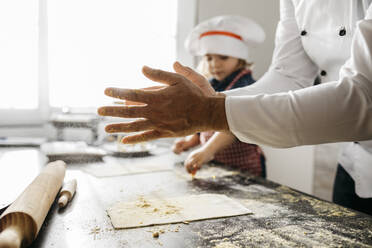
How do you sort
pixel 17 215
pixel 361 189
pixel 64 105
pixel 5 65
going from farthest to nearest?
pixel 64 105 → pixel 5 65 → pixel 361 189 → pixel 17 215

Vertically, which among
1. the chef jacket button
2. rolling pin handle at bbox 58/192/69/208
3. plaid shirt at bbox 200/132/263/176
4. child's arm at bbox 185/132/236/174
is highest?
the chef jacket button

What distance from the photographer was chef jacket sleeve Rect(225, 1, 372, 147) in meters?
0.57

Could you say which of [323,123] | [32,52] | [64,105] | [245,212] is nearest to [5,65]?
A: [32,52]

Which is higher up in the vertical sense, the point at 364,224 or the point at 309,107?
the point at 309,107

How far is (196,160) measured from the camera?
1.14 metres

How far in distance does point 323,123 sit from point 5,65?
1923 mm

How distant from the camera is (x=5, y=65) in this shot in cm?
187

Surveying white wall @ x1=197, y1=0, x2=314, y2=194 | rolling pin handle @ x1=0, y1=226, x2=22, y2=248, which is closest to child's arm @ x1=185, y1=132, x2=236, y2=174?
rolling pin handle @ x1=0, y1=226, x2=22, y2=248

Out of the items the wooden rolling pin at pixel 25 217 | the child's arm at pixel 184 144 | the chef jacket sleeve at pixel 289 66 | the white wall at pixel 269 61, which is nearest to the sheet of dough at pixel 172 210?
the wooden rolling pin at pixel 25 217

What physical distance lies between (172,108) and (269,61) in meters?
1.92

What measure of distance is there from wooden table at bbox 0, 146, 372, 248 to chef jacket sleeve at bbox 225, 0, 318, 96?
354 mm

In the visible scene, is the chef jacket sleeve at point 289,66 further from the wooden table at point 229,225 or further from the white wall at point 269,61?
the white wall at point 269,61

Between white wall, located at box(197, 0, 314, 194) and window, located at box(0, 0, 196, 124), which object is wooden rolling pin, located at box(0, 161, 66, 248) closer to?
window, located at box(0, 0, 196, 124)

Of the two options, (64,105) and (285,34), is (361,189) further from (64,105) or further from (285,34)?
(64,105)
